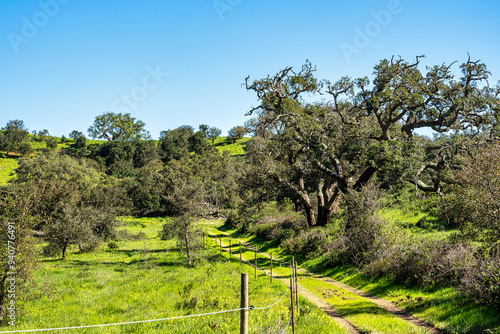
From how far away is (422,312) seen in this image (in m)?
11.1

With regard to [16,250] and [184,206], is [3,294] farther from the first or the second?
[184,206]

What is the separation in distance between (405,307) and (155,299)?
11.3 meters

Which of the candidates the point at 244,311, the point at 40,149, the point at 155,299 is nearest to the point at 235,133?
the point at 40,149

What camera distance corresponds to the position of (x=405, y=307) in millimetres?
11922

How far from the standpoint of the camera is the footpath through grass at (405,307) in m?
9.38

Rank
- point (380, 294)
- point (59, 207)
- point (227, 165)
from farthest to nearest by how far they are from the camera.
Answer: point (227, 165) < point (59, 207) < point (380, 294)

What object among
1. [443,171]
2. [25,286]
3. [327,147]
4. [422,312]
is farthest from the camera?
[327,147]

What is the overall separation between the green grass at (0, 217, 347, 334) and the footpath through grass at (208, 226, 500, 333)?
1.60 m

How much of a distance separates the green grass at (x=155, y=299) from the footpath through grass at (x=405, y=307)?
1.60 m

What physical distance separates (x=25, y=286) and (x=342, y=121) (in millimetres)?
23464

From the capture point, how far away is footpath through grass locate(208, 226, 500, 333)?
9.38 m

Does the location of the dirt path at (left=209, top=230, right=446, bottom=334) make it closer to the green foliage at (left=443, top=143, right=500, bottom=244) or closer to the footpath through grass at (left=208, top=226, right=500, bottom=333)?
the footpath through grass at (left=208, top=226, right=500, bottom=333)

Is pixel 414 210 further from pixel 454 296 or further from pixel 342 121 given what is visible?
pixel 454 296

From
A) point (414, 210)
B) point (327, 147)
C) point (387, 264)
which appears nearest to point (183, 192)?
point (327, 147)
